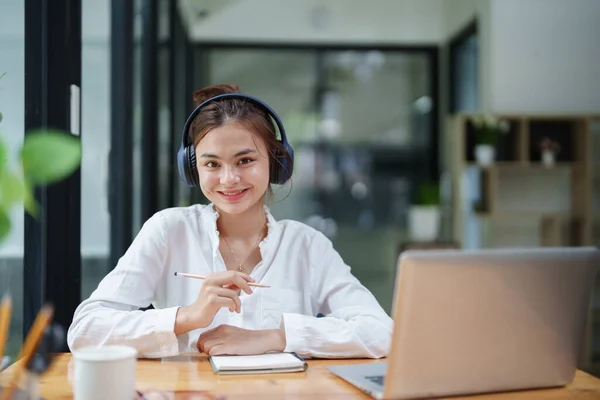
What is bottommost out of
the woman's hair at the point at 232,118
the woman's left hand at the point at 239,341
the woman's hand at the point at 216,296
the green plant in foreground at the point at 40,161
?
the woman's left hand at the point at 239,341

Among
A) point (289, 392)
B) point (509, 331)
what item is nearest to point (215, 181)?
point (289, 392)

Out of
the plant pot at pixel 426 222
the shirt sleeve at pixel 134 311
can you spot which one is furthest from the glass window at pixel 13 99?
the plant pot at pixel 426 222

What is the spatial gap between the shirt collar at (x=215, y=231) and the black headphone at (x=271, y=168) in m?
0.08

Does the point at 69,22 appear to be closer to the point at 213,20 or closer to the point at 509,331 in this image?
the point at 509,331

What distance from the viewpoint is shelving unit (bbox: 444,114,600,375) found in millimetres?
4555

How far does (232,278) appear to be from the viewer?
1.35m

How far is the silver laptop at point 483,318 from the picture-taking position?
0.94 meters

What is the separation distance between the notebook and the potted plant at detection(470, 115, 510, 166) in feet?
11.7

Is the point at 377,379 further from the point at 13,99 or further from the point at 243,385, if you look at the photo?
the point at 13,99

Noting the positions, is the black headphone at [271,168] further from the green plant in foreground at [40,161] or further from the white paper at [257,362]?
the green plant in foreground at [40,161]

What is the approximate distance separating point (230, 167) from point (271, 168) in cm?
17

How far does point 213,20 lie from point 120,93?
3415 mm

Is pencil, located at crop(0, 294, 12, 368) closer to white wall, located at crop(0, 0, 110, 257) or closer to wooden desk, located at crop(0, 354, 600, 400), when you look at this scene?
wooden desk, located at crop(0, 354, 600, 400)

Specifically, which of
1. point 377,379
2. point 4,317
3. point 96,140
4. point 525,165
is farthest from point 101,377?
point 525,165
